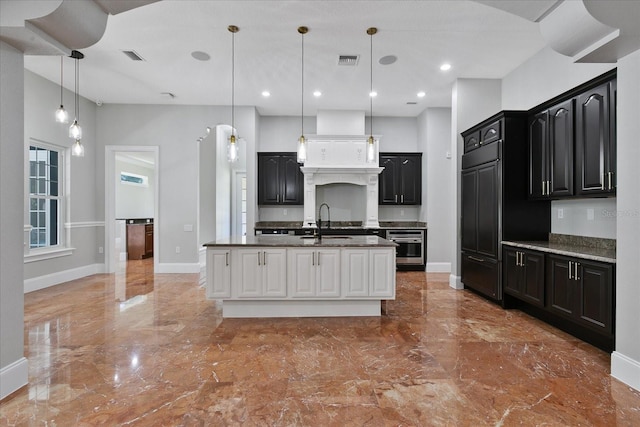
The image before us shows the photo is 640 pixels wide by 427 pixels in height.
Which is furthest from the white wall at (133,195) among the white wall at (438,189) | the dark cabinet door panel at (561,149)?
the dark cabinet door panel at (561,149)

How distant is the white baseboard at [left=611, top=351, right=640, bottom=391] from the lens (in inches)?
91.3

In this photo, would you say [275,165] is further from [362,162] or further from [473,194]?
[473,194]

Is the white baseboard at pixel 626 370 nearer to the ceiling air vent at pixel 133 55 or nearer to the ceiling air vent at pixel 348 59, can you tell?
the ceiling air vent at pixel 348 59

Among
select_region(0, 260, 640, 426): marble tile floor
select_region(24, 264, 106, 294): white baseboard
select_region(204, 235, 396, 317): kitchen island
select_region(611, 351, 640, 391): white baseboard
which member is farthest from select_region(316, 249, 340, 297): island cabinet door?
select_region(24, 264, 106, 294): white baseboard

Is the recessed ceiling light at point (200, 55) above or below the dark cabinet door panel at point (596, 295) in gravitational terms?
above

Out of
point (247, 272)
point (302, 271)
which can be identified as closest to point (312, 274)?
point (302, 271)

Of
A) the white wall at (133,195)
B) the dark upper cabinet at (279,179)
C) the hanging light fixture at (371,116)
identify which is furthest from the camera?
the white wall at (133,195)

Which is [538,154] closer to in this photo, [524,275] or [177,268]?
[524,275]

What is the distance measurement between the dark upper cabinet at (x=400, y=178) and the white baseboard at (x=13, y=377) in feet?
19.7

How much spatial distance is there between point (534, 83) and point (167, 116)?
6232 mm

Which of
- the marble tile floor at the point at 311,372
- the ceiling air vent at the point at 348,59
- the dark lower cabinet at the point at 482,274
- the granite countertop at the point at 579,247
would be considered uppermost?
the ceiling air vent at the point at 348,59

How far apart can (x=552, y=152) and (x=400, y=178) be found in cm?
349

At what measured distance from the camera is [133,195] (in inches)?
431

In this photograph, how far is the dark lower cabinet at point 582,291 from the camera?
274 centimetres
